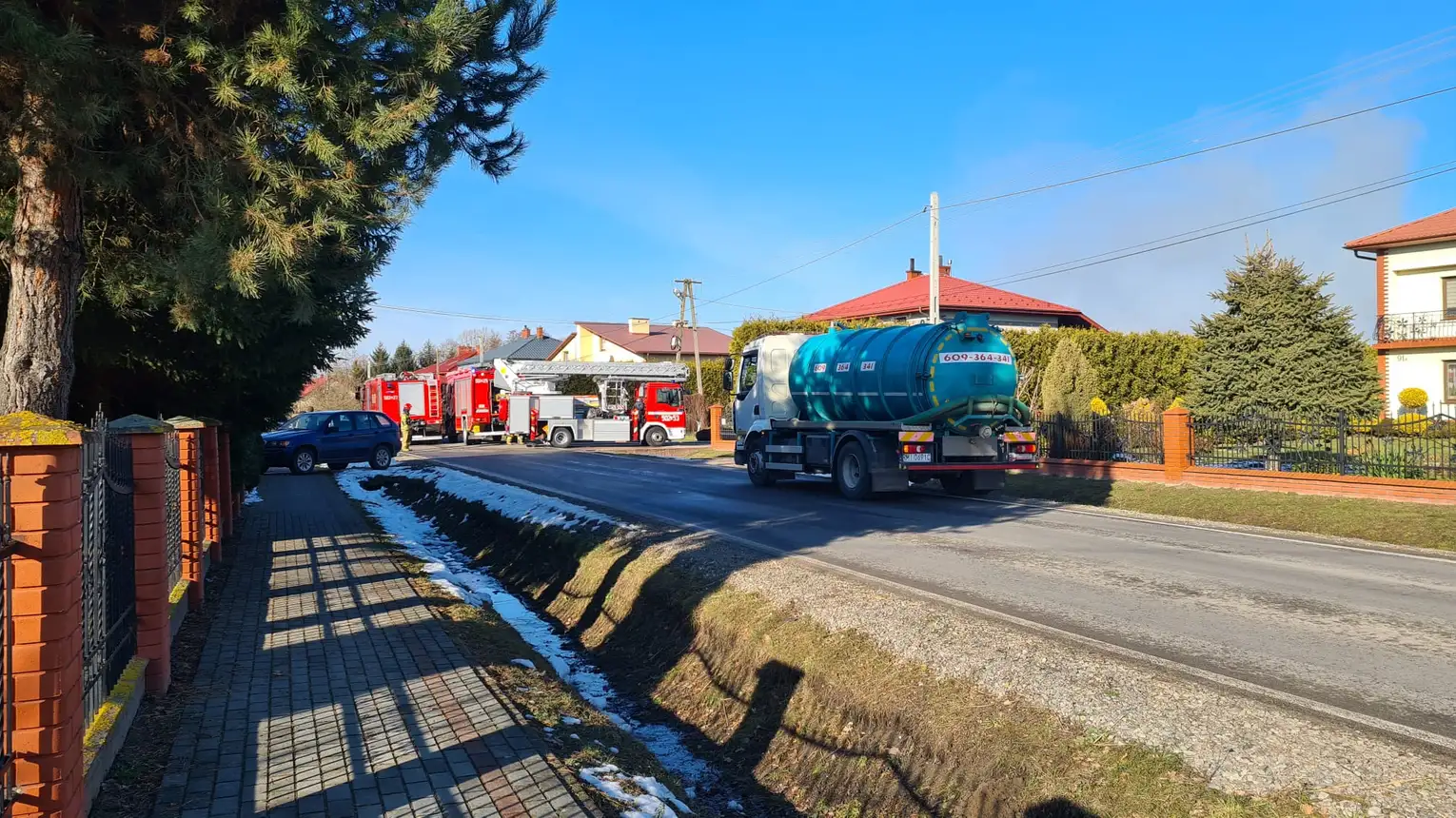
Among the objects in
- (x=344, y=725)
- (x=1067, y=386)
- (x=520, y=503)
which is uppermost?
(x=1067, y=386)

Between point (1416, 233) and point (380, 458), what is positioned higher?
point (1416, 233)

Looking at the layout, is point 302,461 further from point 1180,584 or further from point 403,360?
point 403,360

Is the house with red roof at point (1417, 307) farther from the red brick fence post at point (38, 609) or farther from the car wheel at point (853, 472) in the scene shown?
the red brick fence post at point (38, 609)

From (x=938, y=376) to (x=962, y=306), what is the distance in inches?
1296

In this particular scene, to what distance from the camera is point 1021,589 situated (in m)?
8.88

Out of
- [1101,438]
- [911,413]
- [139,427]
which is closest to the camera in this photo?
[139,427]

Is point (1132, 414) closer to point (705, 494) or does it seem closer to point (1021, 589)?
point (705, 494)

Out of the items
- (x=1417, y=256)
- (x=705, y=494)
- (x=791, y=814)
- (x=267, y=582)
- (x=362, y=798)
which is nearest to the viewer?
(x=362, y=798)

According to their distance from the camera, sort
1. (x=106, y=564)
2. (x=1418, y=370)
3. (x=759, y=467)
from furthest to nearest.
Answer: (x=1418, y=370), (x=759, y=467), (x=106, y=564)

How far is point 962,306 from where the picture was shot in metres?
48.4

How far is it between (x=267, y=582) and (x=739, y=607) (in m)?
4.79

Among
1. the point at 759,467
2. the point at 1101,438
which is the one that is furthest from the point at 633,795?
the point at 1101,438

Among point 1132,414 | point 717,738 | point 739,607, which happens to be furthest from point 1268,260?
point 717,738

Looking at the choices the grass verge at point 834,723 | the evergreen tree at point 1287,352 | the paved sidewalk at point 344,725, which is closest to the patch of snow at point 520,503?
the grass verge at point 834,723
